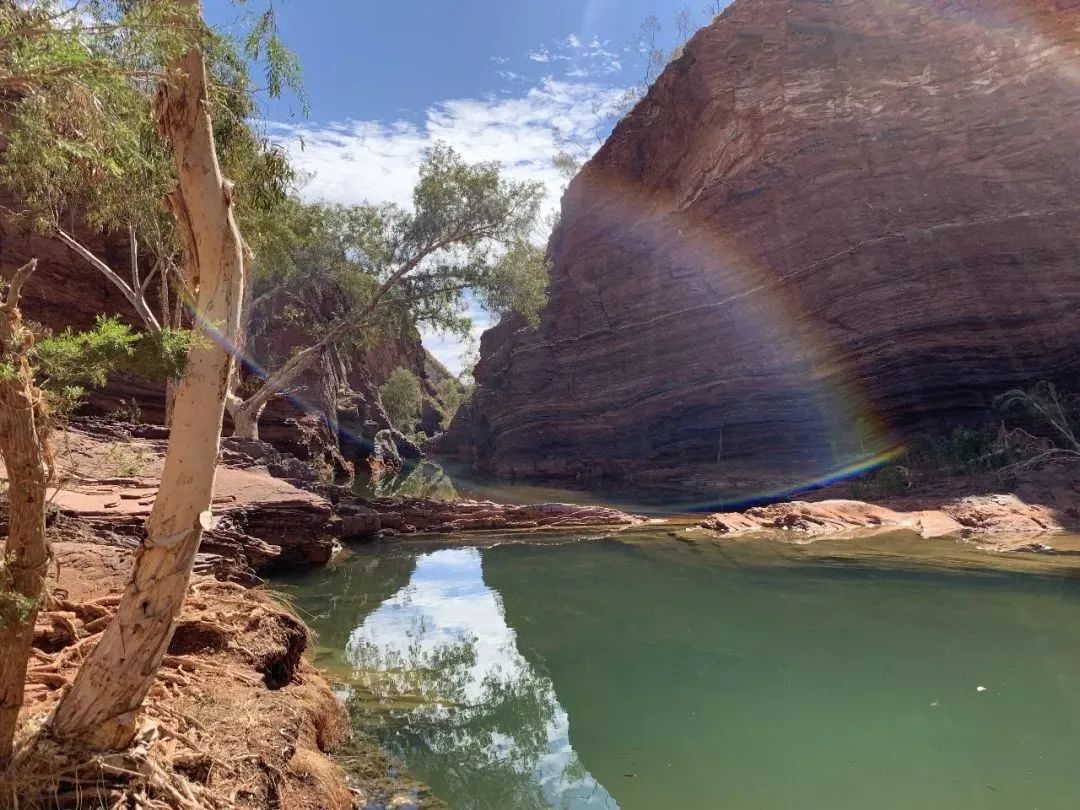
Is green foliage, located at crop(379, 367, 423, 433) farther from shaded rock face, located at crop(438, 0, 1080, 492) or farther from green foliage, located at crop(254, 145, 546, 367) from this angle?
green foliage, located at crop(254, 145, 546, 367)

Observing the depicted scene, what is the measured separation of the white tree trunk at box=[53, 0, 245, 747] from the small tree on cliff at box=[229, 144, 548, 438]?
16.4 metres

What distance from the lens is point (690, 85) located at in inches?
1079

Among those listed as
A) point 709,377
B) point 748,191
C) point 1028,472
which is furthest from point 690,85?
point 1028,472

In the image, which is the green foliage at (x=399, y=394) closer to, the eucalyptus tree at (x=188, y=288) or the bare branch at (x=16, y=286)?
the eucalyptus tree at (x=188, y=288)

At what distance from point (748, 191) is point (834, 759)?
22657mm

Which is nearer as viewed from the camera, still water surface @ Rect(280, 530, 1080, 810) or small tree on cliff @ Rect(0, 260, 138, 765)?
small tree on cliff @ Rect(0, 260, 138, 765)

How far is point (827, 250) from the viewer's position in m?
22.4

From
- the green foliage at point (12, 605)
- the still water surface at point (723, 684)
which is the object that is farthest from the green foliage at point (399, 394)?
the green foliage at point (12, 605)

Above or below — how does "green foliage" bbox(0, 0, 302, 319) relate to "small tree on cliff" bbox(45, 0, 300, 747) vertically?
above

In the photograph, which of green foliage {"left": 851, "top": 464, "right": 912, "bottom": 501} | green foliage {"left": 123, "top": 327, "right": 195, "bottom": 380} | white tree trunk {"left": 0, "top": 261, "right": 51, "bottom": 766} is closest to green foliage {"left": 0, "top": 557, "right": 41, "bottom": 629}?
white tree trunk {"left": 0, "top": 261, "right": 51, "bottom": 766}

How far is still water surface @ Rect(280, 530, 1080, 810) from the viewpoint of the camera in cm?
445

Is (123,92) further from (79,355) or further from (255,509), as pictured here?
(255,509)

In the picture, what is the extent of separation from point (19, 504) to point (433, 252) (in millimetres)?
17964

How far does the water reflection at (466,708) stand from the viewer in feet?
15.2
